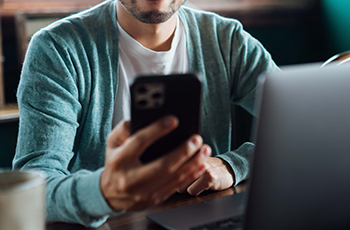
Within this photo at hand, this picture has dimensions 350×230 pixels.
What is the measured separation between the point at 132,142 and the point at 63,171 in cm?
38

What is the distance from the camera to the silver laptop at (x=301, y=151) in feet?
1.66

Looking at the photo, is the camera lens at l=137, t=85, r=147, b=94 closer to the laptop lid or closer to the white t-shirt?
the laptop lid

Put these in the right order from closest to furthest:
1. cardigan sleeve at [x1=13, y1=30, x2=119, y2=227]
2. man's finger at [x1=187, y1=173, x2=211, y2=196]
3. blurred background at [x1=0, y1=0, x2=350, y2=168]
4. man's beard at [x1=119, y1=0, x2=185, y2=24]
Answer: cardigan sleeve at [x1=13, y1=30, x2=119, y2=227] < man's finger at [x1=187, y1=173, x2=211, y2=196] < man's beard at [x1=119, y1=0, x2=185, y2=24] < blurred background at [x1=0, y1=0, x2=350, y2=168]

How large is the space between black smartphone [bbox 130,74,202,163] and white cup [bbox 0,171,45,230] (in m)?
0.15

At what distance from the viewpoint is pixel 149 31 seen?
1142mm

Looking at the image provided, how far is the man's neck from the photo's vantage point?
1.12 metres

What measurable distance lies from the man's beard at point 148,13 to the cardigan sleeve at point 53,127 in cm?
19

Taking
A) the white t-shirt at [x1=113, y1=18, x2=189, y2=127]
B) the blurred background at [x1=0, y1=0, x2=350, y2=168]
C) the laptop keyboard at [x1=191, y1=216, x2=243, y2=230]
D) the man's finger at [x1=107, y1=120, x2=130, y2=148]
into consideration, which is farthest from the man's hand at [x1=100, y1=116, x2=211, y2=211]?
the blurred background at [x1=0, y1=0, x2=350, y2=168]

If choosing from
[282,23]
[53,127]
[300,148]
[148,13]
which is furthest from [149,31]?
[282,23]

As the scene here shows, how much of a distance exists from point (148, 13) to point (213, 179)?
0.48 metres

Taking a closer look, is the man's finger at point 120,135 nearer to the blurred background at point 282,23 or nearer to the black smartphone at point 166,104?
the black smartphone at point 166,104

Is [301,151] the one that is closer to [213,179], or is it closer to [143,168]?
[143,168]

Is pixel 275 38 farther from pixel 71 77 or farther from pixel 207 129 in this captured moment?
pixel 71 77

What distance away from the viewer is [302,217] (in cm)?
56
